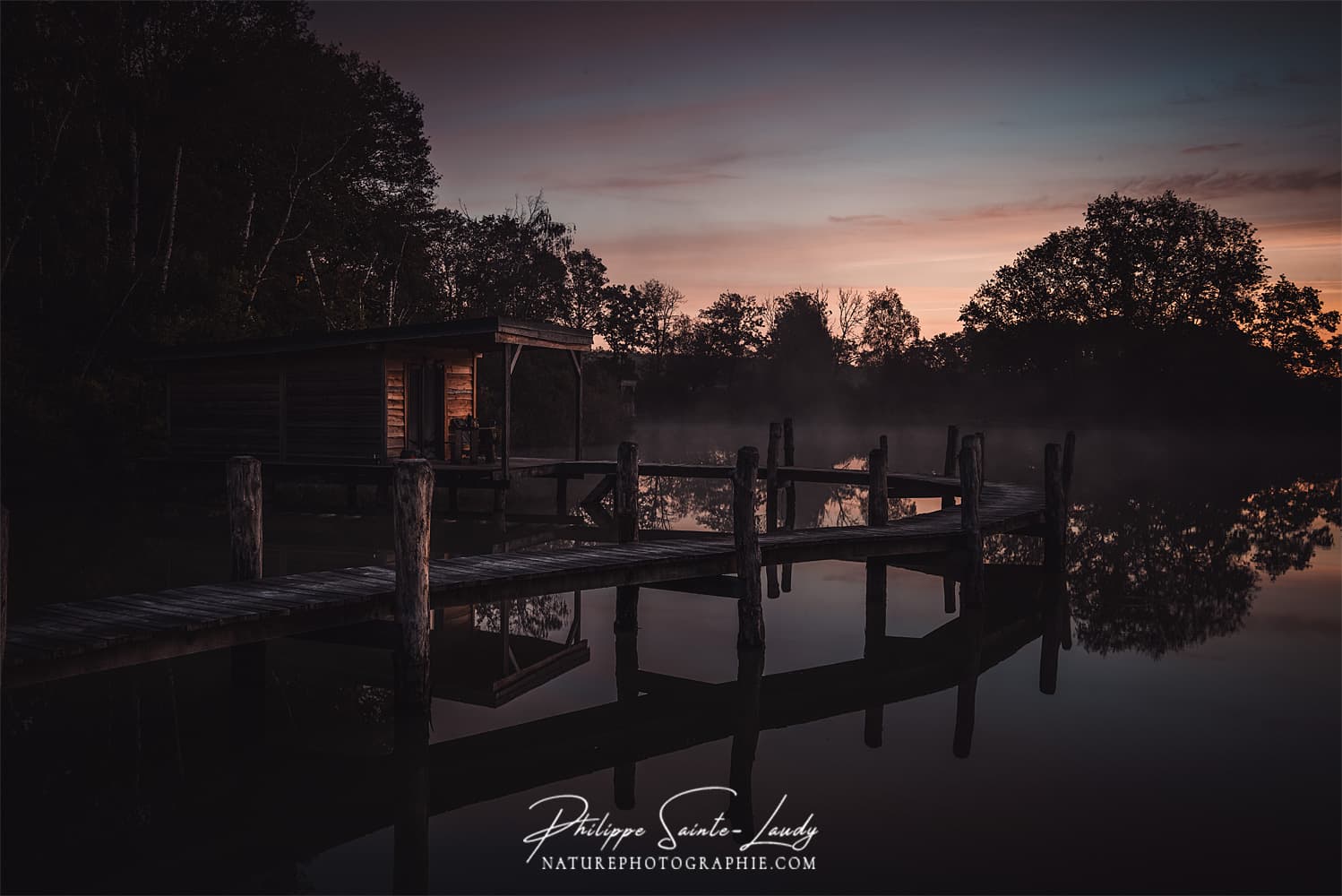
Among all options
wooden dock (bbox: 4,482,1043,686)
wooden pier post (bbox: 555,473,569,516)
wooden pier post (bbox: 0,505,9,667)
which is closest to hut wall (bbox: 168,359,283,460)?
wooden pier post (bbox: 555,473,569,516)

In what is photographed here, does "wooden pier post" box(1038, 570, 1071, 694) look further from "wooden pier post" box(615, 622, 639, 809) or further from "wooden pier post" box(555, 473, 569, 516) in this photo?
"wooden pier post" box(555, 473, 569, 516)

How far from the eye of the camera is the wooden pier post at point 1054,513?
1614 cm

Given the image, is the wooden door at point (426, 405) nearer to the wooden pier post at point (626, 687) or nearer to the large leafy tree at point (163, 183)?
the large leafy tree at point (163, 183)

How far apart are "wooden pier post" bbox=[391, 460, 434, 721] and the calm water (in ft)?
1.29

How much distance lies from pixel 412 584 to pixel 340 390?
54.7 ft

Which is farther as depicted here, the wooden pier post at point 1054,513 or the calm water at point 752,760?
the wooden pier post at point 1054,513

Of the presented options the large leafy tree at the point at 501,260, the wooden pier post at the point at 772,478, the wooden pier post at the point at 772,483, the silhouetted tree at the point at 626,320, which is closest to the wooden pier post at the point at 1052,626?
the wooden pier post at the point at 772,483

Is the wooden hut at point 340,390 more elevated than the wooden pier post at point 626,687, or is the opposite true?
the wooden hut at point 340,390

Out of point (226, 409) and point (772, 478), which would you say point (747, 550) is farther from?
point (226, 409)

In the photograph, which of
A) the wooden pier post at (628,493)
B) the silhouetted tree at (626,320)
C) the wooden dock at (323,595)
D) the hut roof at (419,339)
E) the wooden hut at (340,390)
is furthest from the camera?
the silhouetted tree at (626,320)

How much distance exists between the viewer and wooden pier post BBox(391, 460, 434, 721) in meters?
8.62

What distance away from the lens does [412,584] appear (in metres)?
8.71

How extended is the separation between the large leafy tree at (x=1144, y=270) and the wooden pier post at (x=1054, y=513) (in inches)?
2068

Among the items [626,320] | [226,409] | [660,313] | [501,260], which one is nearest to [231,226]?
[226,409]
